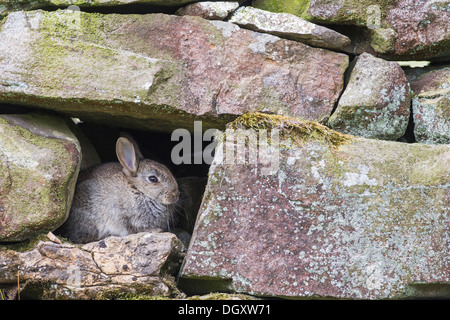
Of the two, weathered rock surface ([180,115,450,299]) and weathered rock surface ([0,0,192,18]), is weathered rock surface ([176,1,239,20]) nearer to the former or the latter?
weathered rock surface ([0,0,192,18])

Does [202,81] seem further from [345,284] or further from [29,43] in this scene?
[345,284]

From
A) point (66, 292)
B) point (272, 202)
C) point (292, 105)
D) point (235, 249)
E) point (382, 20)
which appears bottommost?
point (66, 292)

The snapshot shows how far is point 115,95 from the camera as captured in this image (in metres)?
4.55

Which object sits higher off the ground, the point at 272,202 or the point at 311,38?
the point at 311,38

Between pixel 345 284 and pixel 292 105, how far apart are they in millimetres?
1631

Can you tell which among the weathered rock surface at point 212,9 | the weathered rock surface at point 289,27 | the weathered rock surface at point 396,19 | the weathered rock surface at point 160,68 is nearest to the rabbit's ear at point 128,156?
the weathered rock surface at point 160,68

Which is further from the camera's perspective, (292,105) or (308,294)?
(292,105)

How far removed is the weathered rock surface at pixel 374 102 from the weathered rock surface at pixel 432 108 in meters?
0.14

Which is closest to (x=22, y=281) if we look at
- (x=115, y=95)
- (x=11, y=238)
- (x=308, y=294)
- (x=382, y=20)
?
(x=11, y=238)

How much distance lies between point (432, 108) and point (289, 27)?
1494 mm

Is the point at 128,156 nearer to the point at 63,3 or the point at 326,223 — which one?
the point at 63,3

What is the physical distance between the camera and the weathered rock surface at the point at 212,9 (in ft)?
15.9

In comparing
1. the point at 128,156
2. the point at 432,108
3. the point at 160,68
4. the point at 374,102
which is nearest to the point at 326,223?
the point at 374,102

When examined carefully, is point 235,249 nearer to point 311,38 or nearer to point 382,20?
point 311,38
